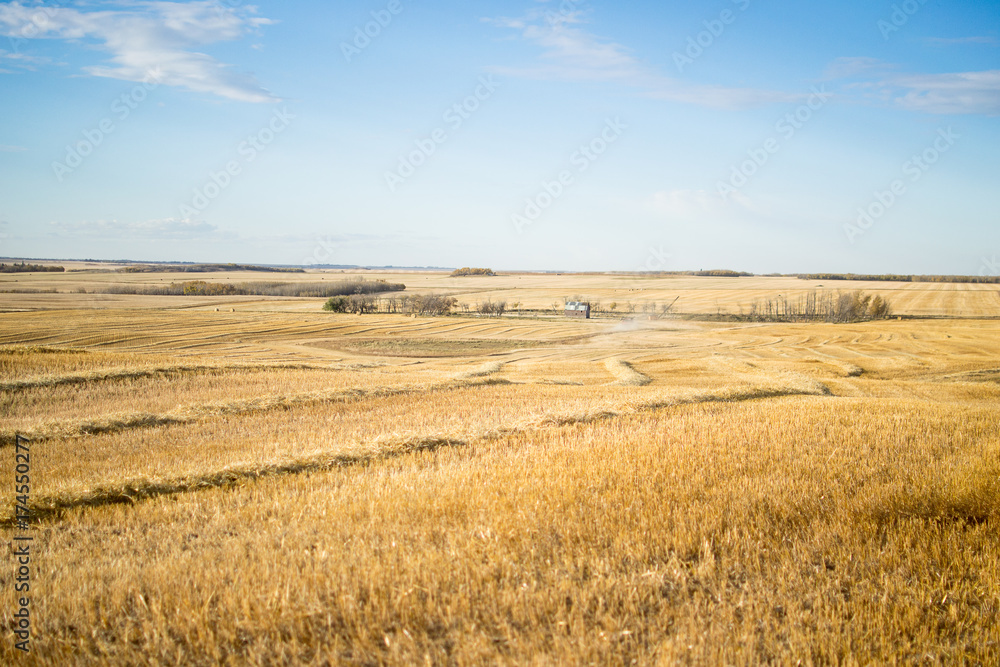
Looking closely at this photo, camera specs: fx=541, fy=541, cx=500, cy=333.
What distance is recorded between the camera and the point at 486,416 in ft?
48.6

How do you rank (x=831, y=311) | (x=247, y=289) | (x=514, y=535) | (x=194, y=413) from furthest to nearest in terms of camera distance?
(x=247, y=289)
(x=831, y=311)
(x=194, y=413)
(x=514, y=535)

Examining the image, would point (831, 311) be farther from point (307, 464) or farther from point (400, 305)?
point (307, 464)

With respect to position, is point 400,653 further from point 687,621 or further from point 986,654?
point 986,654

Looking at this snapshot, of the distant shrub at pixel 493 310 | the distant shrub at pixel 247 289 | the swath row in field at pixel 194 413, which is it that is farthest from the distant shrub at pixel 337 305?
the swath row in field at pixel 194 413

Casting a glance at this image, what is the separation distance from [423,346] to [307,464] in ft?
148

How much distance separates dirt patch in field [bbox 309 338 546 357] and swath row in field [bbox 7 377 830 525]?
122 ft

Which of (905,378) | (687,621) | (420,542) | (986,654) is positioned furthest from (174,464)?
(905,378)

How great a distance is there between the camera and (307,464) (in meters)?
9.91

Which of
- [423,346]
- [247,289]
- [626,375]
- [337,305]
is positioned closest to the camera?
[626,375]

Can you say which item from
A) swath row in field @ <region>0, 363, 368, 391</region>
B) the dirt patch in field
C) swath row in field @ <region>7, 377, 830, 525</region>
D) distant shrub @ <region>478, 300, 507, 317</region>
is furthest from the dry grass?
distant shrub @ <region>478, 300, 507, 317</region>

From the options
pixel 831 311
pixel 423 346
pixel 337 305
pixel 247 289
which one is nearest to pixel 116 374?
pixel 423 346

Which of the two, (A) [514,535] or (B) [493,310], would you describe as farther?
(B) [493,310]

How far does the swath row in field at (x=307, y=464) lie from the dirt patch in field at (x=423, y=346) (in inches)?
1467

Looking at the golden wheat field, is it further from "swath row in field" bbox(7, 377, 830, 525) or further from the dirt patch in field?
the dirt patch in field
